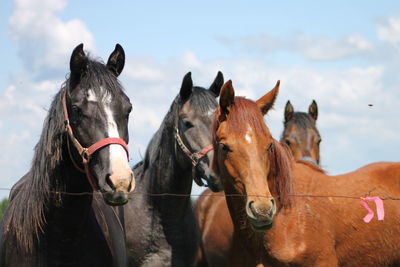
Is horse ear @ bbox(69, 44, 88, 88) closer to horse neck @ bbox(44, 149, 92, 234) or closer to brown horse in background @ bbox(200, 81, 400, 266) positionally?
horse neck @ bbox(44, 149, 92, 234)

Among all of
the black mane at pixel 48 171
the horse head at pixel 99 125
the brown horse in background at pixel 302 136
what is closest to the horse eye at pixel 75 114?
the horse head at pixel 99 125

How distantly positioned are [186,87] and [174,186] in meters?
0.99

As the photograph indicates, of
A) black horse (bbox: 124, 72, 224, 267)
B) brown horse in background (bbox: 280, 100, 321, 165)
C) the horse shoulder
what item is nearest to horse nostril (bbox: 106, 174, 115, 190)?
black horse (bbox: 124, 72, 224, 267)

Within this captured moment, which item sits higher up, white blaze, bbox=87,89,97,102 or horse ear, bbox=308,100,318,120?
horse ear, bbox=308,100,318,120

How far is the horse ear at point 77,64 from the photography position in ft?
13.7

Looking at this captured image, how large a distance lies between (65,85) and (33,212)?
3.02 feet

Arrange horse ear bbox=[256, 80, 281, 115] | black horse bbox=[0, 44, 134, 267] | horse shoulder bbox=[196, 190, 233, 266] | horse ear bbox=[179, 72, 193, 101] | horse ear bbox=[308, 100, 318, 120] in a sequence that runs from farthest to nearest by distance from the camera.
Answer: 1. horse ear bbox=[308, 100, 318, 120]
2. horse shoulder bbox=[196, 190, 233, 266]
3. horse ear bbox=[179, 72, 193, 101]
4. horse ear bbox=[256, 80, 281, 115]
5. black horse bbox=[0, 44, 134, 267]

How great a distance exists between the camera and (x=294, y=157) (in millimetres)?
9570

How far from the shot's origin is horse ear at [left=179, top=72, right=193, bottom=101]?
5969mm

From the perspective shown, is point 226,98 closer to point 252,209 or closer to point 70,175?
point 252,209

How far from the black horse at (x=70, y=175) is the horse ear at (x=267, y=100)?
130cm

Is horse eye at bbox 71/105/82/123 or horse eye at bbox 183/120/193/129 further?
horse eye at bbox 183/120/193/129

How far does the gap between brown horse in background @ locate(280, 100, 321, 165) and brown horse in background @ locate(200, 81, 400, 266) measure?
3375mm

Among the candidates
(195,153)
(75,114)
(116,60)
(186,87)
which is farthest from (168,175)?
(75,114)
